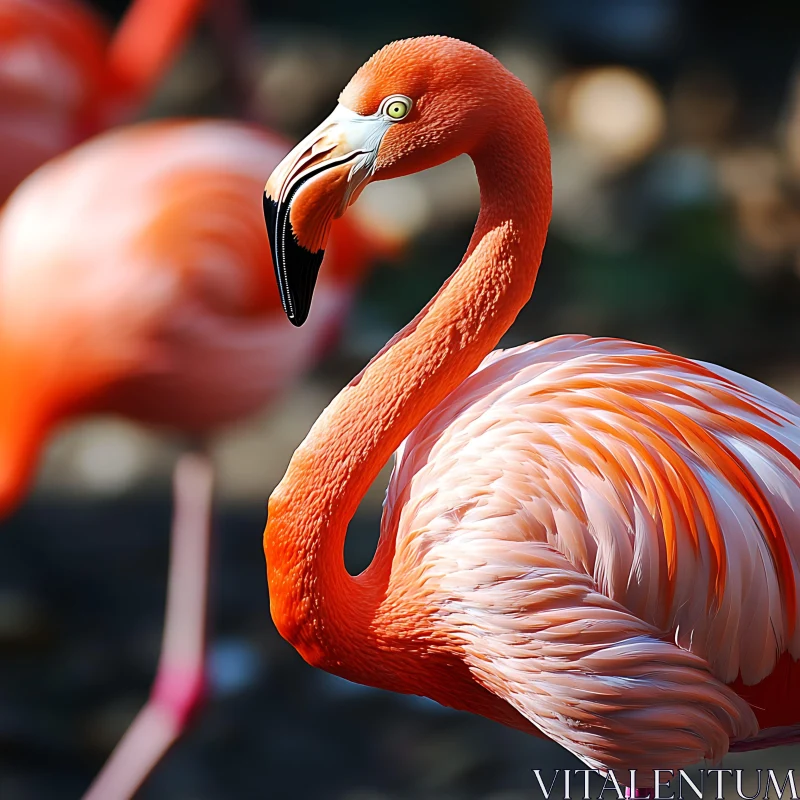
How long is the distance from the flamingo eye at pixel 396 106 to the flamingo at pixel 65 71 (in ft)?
8.83

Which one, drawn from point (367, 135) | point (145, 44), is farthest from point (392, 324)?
point (367, 135)

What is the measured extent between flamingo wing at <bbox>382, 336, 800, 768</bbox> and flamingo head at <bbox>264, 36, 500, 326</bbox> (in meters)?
0.32

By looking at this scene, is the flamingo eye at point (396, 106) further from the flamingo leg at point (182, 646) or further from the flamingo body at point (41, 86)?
the flamingo body at point (41, 86)

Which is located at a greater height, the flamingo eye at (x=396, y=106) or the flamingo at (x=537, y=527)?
the flamingo eye at (x=396, y=106)

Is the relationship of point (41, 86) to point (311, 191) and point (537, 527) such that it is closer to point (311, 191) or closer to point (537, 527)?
point (311, 191)

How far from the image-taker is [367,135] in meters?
1.30

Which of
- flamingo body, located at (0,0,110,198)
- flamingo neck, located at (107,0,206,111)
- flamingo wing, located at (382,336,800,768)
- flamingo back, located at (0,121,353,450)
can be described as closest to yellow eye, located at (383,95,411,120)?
flamingo wing, located at (382,336,800,768)

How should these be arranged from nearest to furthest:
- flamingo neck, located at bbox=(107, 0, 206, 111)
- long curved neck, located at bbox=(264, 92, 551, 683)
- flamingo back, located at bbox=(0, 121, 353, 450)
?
long curved neck, located at bbox=(264, 92, 551, 683) → flamingo back, located at bbox=(0, 121, 353, 450) → flamingo neck, located at bbox=(107, 0, 206, 111)

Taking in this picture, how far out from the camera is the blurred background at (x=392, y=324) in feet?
10.3

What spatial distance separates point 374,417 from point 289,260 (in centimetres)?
23

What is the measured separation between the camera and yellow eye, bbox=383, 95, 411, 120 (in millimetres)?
1289

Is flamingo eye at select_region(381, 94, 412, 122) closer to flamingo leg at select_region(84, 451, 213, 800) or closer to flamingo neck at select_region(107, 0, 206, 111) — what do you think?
flamingo leg at select_region(84, 451, 213, 800)

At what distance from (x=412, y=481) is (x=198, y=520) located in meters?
1.83

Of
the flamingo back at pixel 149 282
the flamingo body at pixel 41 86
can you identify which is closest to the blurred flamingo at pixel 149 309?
the flamingo back at pixel 149 282
